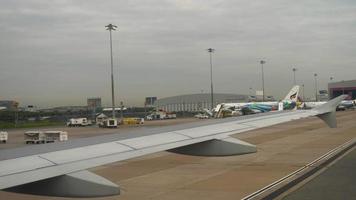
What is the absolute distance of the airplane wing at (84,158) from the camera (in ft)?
15.7

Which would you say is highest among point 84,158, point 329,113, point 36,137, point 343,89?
point 343,89

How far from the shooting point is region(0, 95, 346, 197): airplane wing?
15.7 feet

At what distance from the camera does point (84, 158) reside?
18.0ft

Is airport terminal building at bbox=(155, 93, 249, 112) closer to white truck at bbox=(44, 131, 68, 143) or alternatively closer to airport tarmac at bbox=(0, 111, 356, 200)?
white truck at bbox=(44, 131, 68, 143)

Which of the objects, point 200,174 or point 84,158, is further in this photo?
point 200,174

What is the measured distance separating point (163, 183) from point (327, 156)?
7.53 meters

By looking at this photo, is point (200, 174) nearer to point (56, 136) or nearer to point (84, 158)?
point (84, 158)

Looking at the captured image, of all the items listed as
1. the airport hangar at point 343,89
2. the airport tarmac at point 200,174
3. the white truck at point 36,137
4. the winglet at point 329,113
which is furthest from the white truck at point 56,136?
the airport hangar at point 343,89

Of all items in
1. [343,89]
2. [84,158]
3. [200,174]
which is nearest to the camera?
[84,158]

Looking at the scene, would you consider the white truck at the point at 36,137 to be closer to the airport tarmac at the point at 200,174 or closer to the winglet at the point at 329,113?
the airport tarmac at the point at 200,174

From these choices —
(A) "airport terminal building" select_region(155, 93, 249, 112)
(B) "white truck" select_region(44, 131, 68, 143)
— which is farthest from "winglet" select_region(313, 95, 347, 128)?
(A) "airport terminal building" select_region(155, 93, 249, 112)

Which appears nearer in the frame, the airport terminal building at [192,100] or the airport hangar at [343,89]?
the airport hangar at [343,89]

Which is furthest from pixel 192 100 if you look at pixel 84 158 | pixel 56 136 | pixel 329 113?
pixel 84 158

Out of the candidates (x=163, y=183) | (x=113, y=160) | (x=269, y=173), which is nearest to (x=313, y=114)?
(x=269, y=173)
